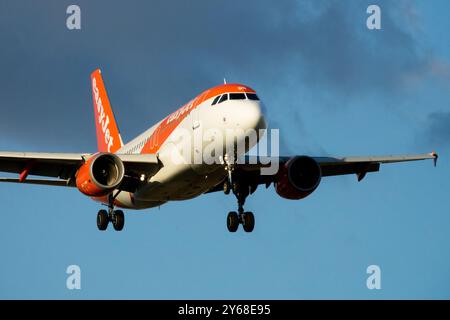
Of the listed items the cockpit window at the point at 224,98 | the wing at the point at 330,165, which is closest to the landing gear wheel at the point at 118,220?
the wing at the point at 330,165

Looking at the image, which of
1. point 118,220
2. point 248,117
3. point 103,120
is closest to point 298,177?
point 248,117

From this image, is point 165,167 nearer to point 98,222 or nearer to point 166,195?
point 166,195

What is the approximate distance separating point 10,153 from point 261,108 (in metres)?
11.9

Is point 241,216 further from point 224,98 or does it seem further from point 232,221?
point 224,98

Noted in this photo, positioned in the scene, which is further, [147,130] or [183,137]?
[147,130]

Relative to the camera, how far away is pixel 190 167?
137 feet

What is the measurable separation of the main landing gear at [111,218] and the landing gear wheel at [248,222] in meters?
6.49

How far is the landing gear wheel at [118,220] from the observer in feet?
158

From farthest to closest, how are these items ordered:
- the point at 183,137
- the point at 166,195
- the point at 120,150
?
the point at 120,150
the point at 166,195
the point at 183,137

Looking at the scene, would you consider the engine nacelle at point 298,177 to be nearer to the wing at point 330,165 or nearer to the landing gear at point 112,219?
the wing at point 330,165

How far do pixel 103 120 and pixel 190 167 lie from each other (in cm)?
2355

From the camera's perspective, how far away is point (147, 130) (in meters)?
49.6
